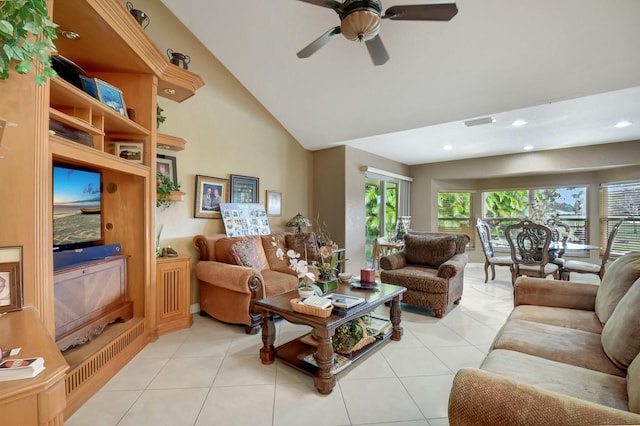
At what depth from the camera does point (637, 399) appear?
94cm

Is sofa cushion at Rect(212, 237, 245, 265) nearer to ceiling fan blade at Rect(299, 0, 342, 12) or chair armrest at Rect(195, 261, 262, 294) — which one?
chair armrest at Rect(195, 261, 262, 294)

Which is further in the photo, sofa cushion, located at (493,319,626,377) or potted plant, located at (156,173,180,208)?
potted plant, located at (156,173,180,208)

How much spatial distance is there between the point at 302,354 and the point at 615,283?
2.15 metres

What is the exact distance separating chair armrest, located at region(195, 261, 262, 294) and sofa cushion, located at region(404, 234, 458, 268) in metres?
2.19

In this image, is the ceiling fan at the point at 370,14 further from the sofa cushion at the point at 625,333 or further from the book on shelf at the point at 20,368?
the book on shelf at the point at 20,368

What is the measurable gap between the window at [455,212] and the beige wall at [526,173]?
175mm

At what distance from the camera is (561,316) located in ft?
6.37

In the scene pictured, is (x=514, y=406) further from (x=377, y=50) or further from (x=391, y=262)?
(x=391, y=262)

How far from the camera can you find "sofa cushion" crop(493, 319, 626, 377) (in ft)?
4.62

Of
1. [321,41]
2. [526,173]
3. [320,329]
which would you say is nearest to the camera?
[320,329]

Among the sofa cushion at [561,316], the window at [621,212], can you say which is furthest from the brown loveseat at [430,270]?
the window at [621,212]

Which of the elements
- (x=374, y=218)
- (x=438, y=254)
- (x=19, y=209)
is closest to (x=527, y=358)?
(x=438, y=254)

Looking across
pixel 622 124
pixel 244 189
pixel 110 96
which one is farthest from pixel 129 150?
pixel 622 124

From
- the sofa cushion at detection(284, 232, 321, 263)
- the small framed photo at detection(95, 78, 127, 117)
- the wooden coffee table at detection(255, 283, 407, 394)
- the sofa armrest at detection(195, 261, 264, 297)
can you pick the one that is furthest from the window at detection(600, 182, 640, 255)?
the small framed photo at detection(95, 78, 127, 117)
